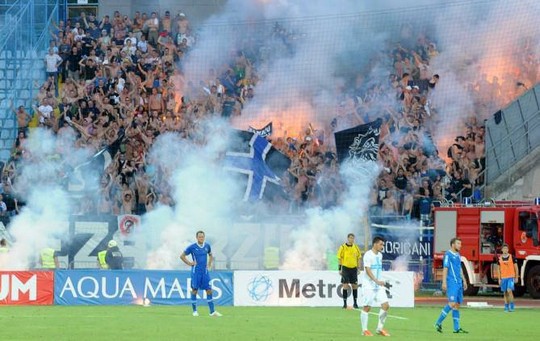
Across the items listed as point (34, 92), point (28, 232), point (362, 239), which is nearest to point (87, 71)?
point (34, 92)

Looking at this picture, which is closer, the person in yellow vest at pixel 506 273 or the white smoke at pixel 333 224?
the person in yellow vest at pixel 506 273

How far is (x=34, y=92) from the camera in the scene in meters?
41.3

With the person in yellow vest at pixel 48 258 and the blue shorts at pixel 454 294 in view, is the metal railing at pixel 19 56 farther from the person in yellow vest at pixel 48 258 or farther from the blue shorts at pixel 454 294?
the blue shorts at pixel 454 294

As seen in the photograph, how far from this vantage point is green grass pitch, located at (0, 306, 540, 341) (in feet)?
69.2

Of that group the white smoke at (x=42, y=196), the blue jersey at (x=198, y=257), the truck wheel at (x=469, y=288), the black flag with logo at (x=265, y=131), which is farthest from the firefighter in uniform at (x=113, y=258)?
the truck wheel at (x=469, y=288)

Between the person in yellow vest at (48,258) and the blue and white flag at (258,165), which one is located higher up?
the blue and white flag at (258,165)

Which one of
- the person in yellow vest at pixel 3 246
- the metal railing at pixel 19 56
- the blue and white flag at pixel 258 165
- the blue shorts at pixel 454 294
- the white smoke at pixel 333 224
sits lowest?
the blue shorts at pixel 454 294

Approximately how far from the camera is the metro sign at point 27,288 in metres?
30.6

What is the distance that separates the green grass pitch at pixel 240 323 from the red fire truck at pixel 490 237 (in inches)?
205

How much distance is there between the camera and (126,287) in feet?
101

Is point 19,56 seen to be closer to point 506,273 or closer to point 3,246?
point 3,246

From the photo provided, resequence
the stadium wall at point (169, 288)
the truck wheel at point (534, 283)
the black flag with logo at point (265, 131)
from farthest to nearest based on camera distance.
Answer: the black flag with logo at point (265, 131), the truck wheel at point (534, 283), the stadium wall at point (169, 288)

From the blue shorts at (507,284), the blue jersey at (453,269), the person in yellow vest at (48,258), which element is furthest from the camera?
the person in yellow vest at (48,258)

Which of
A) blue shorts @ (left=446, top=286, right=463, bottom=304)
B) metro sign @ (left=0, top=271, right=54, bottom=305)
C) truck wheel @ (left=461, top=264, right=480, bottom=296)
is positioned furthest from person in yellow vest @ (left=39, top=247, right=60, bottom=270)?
blue shorts @ (left=446, top=286, right=463, bottom=304)
